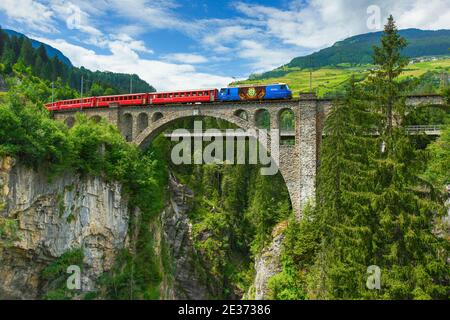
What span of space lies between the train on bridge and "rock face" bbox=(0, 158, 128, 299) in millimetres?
10352

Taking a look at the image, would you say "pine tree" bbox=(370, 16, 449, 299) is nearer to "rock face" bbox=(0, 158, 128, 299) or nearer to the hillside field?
"rock face" bbox=(0, 158, 128, 299)

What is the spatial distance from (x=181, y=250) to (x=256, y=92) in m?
20.6

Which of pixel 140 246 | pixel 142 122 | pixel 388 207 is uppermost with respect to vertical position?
pixel 142 122

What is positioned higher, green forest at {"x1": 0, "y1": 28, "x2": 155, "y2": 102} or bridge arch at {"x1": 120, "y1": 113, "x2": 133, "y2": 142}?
green forest at {"x1": 0, "y1": 28, "x2": 155, "y2": 102}

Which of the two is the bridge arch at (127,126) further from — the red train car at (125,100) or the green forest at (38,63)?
the green forest at (38,63)

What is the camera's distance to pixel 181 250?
42.5 metres

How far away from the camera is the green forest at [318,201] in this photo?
1566 cm

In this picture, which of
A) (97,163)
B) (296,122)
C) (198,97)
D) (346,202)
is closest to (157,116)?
(198,97)

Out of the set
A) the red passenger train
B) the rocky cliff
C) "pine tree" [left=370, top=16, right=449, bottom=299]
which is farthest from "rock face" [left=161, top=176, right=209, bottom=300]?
"pine tree" [left=370, top=16, right=449, bottom=299]

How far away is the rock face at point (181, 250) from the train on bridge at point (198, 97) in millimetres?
10383

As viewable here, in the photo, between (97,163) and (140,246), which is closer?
(97,163)

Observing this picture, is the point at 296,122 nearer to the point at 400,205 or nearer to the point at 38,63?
the point at 400,205

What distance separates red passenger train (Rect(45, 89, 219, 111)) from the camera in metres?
34.8

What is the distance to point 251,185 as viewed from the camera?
5031 centimetres
